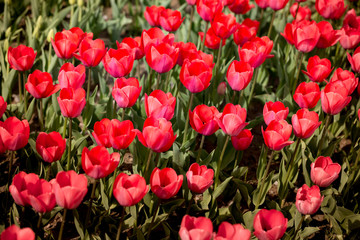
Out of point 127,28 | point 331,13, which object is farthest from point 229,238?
point 127,28

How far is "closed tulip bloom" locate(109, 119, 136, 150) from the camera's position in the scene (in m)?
1.87

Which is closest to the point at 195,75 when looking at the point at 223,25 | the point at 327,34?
the point at 223,25

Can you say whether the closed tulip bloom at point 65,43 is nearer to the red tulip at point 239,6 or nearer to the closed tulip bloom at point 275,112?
the closed tulip bloom at point 275,112

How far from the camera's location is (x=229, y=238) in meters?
1.60

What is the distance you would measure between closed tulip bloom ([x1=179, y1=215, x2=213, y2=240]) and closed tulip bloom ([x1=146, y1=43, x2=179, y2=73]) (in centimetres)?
91

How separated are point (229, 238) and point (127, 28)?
9.57ft

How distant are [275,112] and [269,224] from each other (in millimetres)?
615

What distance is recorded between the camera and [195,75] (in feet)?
7.50

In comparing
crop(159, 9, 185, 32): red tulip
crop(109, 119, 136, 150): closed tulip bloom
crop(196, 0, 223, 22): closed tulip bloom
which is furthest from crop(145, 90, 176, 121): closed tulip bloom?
crop(196, 0, 223, 22): closed tulip bloom

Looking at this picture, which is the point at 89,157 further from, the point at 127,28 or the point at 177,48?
the point at 127,28

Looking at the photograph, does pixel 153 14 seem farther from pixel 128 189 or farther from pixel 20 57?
pixel 128 189

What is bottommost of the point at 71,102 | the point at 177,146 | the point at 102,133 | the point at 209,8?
the point at 177,146

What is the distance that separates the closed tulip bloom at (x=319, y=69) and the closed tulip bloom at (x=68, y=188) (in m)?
1.42

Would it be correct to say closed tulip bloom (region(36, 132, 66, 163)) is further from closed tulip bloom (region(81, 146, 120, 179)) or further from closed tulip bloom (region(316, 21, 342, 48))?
closed tulip bloom (region(316, 21, 342, 48))
